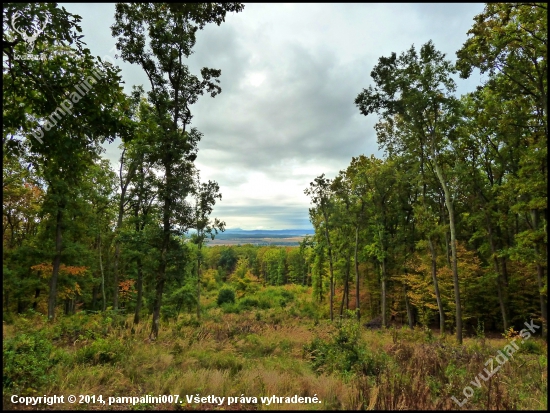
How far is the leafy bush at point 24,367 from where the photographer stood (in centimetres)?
441

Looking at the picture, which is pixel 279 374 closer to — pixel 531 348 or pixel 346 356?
pixel 346 356

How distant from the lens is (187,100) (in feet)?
35.1

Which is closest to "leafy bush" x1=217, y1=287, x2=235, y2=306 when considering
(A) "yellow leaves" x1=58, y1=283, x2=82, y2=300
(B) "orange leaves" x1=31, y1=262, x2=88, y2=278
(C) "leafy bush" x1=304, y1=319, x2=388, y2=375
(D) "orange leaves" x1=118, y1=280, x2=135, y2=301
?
(D) "orange leaves" x1=118, y1=280, x2=135, y2=301

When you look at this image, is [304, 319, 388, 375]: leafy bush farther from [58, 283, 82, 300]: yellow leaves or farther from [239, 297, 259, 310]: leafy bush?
[239, 297, 259, 310]: leafy bush

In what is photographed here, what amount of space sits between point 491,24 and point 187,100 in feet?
35.0

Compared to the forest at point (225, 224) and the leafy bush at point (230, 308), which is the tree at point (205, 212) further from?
the leafy bush at point (230, 308)

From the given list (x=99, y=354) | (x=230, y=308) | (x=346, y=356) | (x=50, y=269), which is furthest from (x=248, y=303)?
(x=99, y=354)

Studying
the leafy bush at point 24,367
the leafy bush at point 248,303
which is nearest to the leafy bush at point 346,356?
the leafy bush at point 24,367

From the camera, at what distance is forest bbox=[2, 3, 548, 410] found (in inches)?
183

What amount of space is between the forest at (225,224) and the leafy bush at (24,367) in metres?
0.03

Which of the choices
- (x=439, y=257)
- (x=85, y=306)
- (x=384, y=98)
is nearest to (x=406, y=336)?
(x=439, y=257)

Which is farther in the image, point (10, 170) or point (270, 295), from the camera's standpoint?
point (270, 295)

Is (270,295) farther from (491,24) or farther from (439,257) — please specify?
(491,24)

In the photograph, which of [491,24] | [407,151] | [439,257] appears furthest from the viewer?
[439,257]
